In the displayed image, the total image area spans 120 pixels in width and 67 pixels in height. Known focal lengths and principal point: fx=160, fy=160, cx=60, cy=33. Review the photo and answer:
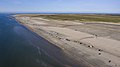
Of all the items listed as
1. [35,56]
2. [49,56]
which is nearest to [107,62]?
[49,56]

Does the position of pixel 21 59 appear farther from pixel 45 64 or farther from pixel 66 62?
pixel 66 62

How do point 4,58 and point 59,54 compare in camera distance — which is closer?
point 4,58

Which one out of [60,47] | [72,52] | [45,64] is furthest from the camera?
[60,47]

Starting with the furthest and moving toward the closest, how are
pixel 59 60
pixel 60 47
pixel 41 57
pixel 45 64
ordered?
pixel 60 47 < pixel 41 57 < pixel 59 60 < pixel 45 64

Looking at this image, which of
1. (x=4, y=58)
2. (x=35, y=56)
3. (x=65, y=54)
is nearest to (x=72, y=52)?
(x=65, y=54)

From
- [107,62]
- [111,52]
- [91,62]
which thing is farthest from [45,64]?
[111,52]

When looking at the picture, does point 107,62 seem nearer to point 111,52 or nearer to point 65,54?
point 111,52

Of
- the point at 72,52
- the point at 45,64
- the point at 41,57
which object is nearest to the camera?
the point at 45,64

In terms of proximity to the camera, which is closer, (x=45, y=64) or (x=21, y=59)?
(x=45, y=64)

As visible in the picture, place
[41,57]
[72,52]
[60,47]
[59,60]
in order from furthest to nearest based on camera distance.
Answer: [60,47]
[72,52]
[41,57]
[59,60]
